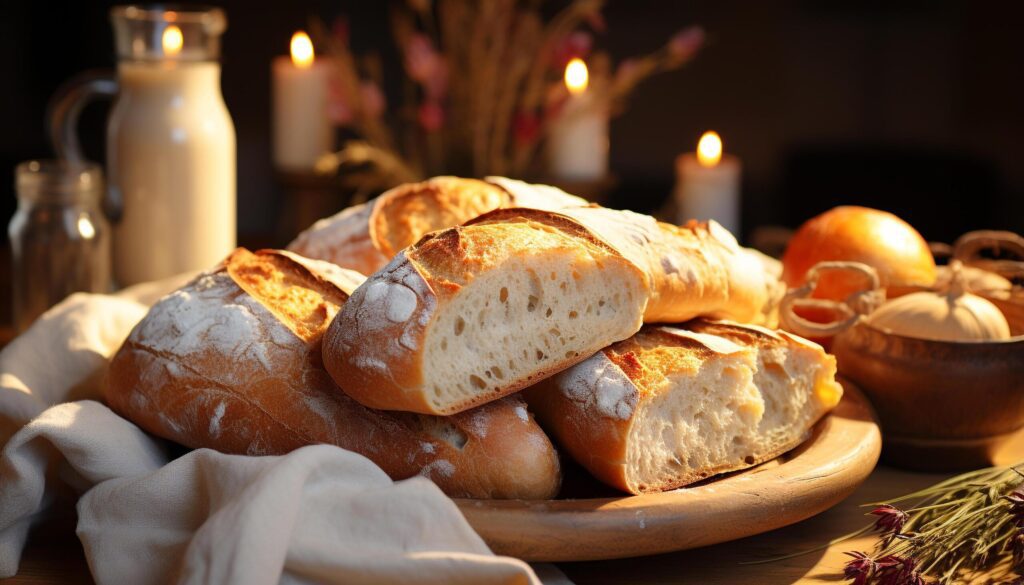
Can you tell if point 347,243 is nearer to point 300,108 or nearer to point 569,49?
point 300,108

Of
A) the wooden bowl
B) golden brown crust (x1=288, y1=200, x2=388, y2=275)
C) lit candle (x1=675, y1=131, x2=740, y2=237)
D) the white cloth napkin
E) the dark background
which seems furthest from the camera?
the dark background

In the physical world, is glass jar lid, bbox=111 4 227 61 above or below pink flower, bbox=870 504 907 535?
above

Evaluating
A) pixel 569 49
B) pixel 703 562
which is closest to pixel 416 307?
pixel 703 562

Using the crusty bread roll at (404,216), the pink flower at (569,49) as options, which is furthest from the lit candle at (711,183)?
the crusty bread roll at (404,216)

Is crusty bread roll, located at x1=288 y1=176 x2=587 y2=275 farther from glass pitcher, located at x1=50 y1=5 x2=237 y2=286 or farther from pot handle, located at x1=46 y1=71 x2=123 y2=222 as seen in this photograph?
pot handle, located at x1=46 y1=71 x2=123 y2=222

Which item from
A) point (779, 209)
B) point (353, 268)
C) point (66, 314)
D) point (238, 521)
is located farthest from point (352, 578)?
point (779, 209)

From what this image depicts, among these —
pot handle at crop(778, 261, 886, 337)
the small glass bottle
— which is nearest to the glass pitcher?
the small glass bottle
